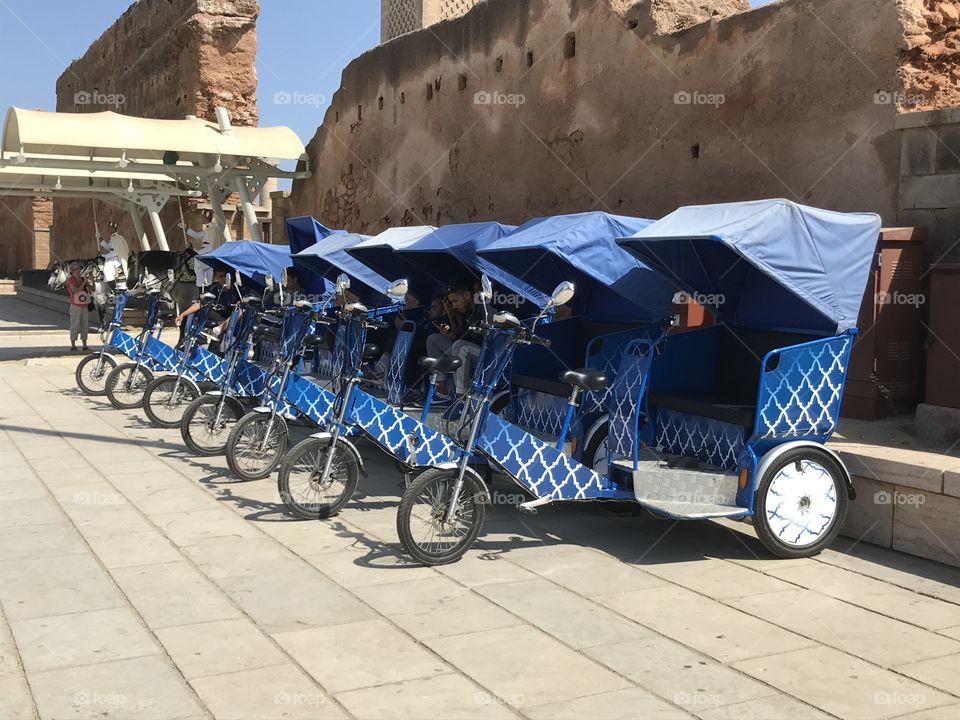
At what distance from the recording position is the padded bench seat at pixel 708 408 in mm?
6211

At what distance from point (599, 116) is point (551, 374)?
14.8 feet

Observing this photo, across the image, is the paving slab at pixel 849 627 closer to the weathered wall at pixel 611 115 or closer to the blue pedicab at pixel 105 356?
the weathered wall at pixel 611 115

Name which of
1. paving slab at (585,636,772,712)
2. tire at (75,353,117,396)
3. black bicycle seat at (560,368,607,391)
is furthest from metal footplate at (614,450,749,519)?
tire at (75,353,117,396)

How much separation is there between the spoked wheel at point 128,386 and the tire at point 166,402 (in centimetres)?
127

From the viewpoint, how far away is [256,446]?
306 inches

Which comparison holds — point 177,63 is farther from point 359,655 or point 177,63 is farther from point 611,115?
point 359,655

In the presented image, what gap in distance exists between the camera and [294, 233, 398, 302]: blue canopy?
32.4ft

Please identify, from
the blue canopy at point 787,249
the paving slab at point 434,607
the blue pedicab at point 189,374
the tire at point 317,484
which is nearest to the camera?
the paving slab at point 434,607

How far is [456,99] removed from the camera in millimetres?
14742

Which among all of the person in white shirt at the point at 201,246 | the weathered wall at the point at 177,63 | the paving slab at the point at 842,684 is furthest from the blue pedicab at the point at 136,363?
the weathered wall at the point at 177,63

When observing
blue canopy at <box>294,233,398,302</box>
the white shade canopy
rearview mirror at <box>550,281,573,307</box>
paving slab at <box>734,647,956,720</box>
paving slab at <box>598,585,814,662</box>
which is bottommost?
paving slab at <box>734,647,956,720</box>

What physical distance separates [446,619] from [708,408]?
2307mm

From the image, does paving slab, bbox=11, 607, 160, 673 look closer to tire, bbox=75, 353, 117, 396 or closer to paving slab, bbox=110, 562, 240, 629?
paving slab, bbox=110, 562, 240, 629

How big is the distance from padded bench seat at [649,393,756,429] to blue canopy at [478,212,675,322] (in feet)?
2.55
